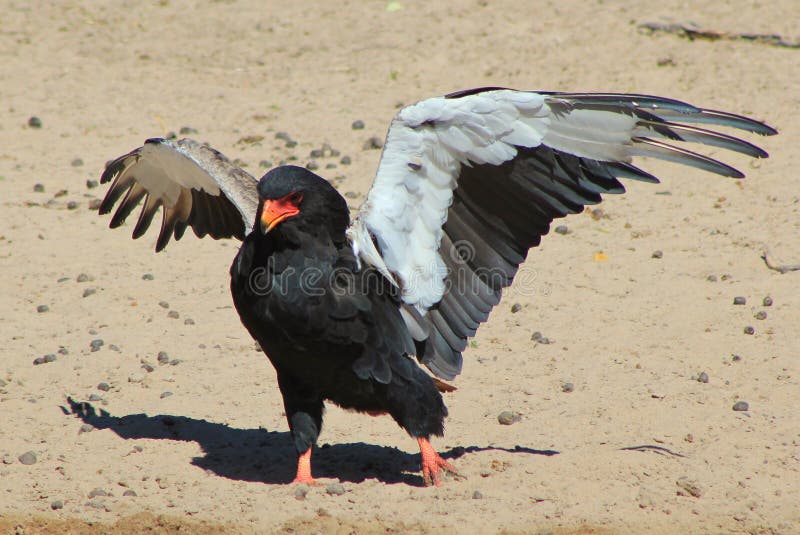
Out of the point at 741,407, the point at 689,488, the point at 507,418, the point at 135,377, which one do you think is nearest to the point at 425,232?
the point at 507,418

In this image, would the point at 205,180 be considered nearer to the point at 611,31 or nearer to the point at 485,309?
the point at 485,309

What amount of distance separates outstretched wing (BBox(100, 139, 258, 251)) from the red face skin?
73 cm

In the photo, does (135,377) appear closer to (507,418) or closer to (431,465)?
(431,465)

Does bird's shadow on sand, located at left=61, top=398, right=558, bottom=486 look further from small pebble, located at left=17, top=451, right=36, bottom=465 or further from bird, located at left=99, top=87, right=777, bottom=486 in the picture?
small pebble, located at left=17, top=451, right=36, bottom=465

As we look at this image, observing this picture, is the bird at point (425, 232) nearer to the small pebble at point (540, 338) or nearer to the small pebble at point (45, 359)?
the small pebble at point (540, 338)

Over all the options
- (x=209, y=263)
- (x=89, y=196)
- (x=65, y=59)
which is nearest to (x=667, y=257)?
(x=209, y=263)

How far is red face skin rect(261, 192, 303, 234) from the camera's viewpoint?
4723mm

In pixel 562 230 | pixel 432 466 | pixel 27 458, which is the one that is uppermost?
pixel 562 230

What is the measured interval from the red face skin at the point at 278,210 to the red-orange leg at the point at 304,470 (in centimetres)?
122

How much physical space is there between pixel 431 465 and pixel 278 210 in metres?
1.50

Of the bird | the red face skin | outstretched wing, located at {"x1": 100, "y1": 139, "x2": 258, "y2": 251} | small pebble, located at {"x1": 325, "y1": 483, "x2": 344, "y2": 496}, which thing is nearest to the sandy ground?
small pebble, located at {"x1": 325, "y1": 483, "x2": 344, "y2": 496}

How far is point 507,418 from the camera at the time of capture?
5.74 meters

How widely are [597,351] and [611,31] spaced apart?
18.0 feet

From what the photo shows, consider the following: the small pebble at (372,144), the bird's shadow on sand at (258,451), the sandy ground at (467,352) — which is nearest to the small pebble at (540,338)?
A: the sandy ground at (467,352)
